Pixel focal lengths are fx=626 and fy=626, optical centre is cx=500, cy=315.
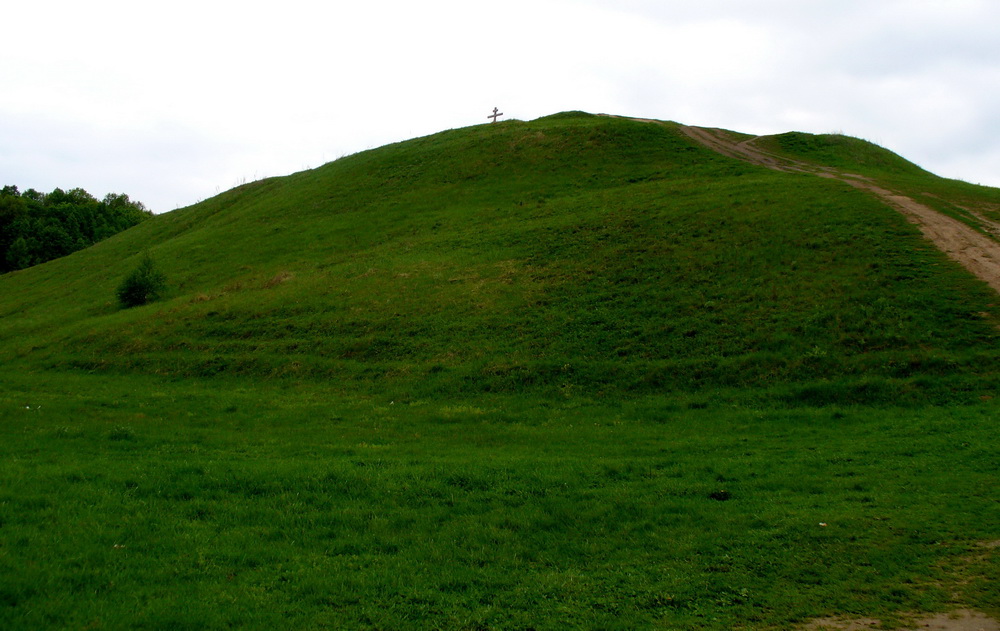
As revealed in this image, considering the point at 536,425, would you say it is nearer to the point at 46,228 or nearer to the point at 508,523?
the point at 508,523

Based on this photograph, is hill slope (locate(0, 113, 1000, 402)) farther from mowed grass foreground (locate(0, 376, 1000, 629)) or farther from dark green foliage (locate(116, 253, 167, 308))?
mowed grass foreground (locate(0, 376, 1000, 629))

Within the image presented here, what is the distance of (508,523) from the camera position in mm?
8945

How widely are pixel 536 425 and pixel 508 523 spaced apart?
6606 millimetres

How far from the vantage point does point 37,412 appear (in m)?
16.2

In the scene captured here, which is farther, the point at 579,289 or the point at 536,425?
the point at 579,289

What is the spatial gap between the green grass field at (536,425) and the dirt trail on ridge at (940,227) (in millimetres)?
866

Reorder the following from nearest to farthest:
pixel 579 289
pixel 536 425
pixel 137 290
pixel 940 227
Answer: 1. pixel 536 425
2. pixel 940 227
3. pixel 579 289
4. pixel 137 290

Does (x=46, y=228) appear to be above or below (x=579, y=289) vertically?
above

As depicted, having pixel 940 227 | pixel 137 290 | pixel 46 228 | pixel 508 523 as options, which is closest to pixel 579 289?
pixel 940 227

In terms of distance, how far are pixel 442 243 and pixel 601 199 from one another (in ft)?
30.4

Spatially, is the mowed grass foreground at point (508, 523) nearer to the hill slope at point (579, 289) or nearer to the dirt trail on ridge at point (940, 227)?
the hill slope at point (579, 289)

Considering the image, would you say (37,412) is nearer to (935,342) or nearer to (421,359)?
(421,359)

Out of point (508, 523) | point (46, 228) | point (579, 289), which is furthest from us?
point (46, 228)

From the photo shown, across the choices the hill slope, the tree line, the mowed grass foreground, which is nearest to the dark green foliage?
the hill slope
